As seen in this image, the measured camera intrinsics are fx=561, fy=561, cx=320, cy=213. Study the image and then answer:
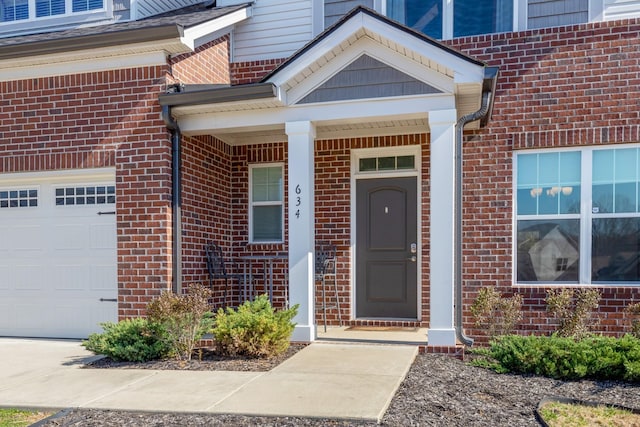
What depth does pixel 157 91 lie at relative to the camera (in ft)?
24.7

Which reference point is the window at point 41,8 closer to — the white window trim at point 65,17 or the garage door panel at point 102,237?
the white window trim at point 65,17

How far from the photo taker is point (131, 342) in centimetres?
647

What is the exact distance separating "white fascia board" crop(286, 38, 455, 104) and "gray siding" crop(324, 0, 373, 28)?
6.97ft

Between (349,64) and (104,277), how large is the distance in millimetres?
4439

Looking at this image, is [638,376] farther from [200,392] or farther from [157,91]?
[157,91]

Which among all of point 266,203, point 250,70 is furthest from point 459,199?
point 250,70

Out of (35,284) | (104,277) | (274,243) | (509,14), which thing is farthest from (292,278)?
(509,14)

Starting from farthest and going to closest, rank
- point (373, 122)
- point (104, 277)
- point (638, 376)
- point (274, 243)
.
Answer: point (274, 243)
point (104, 277)
point (373, 122)
point (638, 376)

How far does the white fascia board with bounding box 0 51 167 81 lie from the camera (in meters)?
7.53

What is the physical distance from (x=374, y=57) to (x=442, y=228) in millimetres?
2271

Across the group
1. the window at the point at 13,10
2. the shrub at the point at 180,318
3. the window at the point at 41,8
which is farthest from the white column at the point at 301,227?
the window at the point at 13,10

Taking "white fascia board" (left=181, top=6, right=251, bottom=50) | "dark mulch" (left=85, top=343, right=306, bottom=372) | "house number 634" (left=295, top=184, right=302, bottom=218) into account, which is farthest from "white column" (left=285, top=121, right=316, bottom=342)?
"white fascia board" (left=181, top=6, right=251, bottom=50)

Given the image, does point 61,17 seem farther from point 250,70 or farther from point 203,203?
point 203,203

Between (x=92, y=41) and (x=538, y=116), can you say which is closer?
(x=92, y=41)
